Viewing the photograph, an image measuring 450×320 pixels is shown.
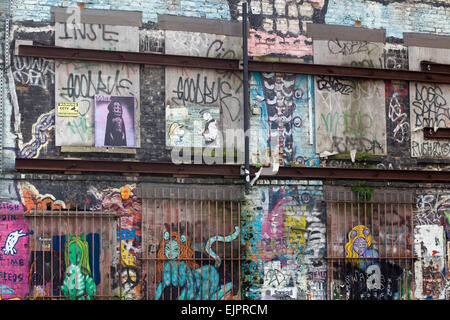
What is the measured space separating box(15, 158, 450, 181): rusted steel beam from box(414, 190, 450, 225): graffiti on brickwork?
1.17ft

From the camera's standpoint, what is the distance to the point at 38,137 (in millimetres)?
13016

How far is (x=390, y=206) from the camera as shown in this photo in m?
14.8

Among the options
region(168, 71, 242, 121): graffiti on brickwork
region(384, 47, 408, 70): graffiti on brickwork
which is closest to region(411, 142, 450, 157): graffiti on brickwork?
region(384, 47, 408, 70): graffiti on brickwork

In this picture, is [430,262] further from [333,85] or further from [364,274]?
[333,85]

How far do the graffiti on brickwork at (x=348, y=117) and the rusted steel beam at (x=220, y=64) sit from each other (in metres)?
0.20

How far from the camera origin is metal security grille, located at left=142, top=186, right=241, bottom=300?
13352 millimetres

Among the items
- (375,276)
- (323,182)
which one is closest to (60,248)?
(323,182)

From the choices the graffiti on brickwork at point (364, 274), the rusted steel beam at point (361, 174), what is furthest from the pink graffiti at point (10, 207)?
the graffiti on brickwork at point (364, 274)

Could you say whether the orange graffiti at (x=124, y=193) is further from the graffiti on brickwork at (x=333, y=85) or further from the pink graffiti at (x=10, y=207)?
the graffiti on brickwork at (x=333, y=85)

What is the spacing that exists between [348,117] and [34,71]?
6.48 metres

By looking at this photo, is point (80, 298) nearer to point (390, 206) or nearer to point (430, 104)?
point (390, 206)

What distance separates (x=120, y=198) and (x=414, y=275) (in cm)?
644

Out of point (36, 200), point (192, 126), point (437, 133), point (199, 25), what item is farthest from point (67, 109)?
point (437, 133)

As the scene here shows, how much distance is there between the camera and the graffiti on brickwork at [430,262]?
14812 mm
